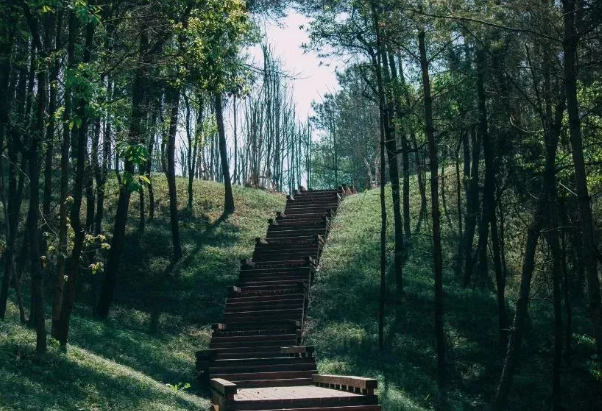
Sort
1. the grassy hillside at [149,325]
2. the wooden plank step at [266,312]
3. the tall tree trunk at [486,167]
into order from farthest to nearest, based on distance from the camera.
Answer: the wooden plank step at [266,312] < the tall tree trunk at [486,167] < the grassy hillside at [149,325]

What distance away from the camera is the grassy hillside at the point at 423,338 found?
955 inches

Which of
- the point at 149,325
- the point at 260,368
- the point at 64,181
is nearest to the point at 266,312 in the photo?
the point at 149,325

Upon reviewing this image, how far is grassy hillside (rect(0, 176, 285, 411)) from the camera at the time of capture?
14.7 metres

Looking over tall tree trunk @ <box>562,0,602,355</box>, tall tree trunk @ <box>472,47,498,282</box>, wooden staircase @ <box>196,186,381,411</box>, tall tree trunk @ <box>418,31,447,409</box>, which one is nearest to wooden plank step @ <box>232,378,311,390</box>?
wooden staircase @ <box>196,186,381,411</box>

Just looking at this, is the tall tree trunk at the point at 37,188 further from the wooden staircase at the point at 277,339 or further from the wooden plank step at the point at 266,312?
the wooden plank step at the point at 266,312

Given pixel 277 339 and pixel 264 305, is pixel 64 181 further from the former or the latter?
pixel 264 305

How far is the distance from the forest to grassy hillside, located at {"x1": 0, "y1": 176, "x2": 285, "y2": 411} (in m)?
0.10

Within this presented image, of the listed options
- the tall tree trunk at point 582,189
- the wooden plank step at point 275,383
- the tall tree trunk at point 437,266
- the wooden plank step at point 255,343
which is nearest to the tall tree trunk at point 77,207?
the wooden plank step at point 275,383

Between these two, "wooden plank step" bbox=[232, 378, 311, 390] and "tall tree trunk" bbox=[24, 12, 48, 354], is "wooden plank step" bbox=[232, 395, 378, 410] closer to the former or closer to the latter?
"wooden plank step" bbox=[232, 378, 311, 390]

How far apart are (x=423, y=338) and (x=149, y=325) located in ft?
31.5

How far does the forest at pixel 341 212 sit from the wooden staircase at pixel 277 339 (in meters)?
0.98

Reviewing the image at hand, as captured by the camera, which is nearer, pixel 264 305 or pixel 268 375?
pixel 268 375

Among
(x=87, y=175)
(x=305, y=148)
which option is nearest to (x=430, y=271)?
(x=87, y=175)

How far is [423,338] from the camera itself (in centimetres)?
2739
